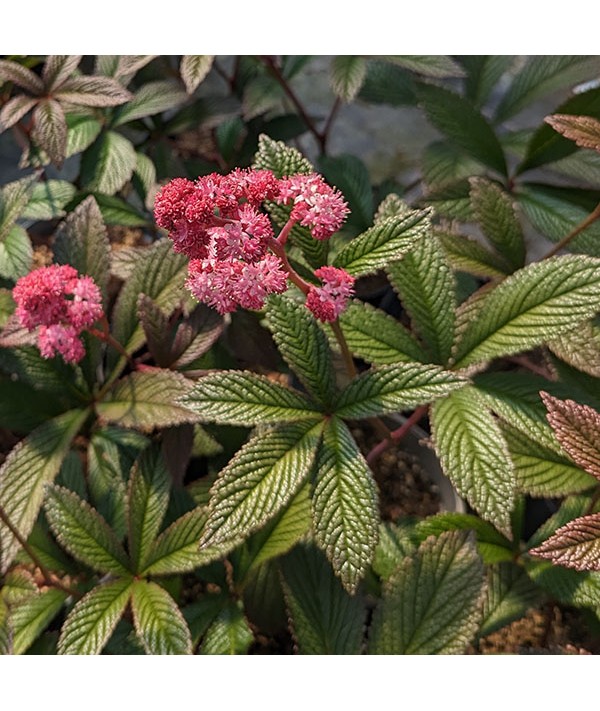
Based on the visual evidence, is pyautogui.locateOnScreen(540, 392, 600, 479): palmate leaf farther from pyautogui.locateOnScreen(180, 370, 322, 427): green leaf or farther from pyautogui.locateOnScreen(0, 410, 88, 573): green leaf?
pyautogui.locateOnScreen(0, 410, 88, 573): green leaf

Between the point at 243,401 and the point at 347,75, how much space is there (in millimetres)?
792

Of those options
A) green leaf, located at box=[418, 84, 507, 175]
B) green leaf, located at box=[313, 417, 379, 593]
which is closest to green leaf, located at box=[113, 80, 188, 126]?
green leaf, located at box=[418, 84, 507, 175]

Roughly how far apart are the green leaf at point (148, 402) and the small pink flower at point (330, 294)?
283 mm

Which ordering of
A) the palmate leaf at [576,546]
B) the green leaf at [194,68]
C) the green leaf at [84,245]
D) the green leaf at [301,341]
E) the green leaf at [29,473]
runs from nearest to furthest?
the palmate leaf at [576,546]
the green leaf at [301,341]
the green leaf at [29,473]
the green leaf at [84,245]
the green leaf at [194,68]

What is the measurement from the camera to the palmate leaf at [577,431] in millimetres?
833

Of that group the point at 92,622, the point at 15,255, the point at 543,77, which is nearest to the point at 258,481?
the point at 92,622

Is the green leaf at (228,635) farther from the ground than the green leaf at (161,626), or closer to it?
closer to it

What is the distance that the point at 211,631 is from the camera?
40.6 inches

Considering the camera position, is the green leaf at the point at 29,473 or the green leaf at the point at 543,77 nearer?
the green leaf at the point at 29,473

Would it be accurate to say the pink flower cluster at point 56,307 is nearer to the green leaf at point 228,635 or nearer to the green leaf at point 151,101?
the green leaf at point 228,635

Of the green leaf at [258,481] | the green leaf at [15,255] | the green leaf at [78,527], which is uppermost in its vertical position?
the green leaf at [15,255]

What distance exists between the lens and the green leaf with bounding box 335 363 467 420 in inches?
33.0

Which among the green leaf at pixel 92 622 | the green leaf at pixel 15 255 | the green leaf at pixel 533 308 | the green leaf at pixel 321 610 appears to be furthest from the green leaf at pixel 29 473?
the green leaf at pixel 533 308

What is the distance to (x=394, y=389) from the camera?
875 millimetres
